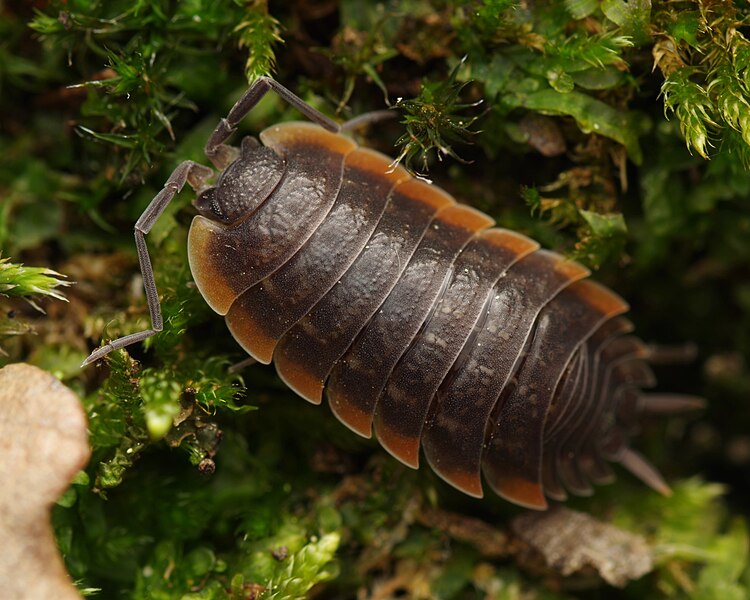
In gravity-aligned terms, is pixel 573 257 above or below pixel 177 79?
above

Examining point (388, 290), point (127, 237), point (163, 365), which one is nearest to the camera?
point (388, 290)

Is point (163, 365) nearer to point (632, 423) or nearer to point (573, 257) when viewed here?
point (573, 257)

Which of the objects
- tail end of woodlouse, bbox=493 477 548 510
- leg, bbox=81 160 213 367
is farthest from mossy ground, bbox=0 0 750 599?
tail end of woodlouse, bbox=493 477 548 510

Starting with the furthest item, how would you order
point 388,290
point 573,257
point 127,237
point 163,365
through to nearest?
point 127,237
point 573,257
point 163,365
point 388,290

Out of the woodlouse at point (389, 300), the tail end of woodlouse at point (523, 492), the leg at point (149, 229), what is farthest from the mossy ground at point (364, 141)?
the tail end of woodlouse at point (523, 492)

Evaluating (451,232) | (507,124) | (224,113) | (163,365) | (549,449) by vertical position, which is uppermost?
(507,124)

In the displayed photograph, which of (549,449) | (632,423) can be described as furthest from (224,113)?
(632,423)

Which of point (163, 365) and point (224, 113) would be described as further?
point (224, 113)

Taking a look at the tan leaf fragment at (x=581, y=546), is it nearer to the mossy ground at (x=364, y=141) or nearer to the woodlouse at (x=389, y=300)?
the mossy ground at (x=364, y=141)

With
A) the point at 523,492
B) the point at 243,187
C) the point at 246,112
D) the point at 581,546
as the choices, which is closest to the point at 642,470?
the point at 581,546
